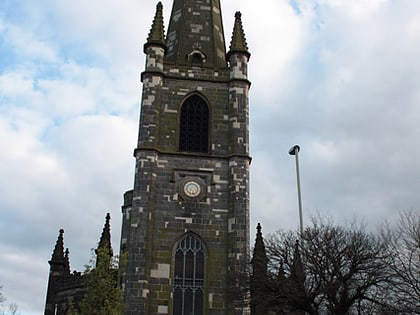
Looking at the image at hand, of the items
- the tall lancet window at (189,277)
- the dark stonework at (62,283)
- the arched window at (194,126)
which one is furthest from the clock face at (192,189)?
the dark stonework at (62,283)

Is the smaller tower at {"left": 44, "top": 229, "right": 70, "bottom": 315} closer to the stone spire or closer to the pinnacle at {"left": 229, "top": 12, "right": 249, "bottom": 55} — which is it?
the stone spire

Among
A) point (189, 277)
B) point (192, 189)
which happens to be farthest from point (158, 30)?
point (189, 277)

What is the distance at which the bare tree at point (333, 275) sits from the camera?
22.6 meters

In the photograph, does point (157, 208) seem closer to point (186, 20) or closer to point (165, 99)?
point (165, 99)

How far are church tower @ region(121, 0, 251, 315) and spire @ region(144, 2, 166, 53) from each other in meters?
0.06

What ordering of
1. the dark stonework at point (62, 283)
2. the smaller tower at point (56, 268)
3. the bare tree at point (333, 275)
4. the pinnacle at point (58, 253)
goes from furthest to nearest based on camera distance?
the pinnacle at point (58, 253)
the smaller tower at point (56, 268)
the dark stonework at point (62, 283)
the bare tree at point (333, 275)

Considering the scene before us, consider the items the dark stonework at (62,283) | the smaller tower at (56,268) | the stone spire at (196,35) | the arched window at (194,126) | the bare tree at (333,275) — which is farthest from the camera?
the smaller tower at (56,268)

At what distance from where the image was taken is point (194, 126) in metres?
32.4

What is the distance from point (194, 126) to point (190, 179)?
3396 millimetres

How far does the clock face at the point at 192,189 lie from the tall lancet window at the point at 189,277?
7.27 feet

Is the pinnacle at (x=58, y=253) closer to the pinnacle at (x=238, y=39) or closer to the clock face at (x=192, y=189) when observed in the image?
the clock face at (x=192, y=189)

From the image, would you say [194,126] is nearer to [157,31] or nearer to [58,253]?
[157,31]

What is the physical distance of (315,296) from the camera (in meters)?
22.9

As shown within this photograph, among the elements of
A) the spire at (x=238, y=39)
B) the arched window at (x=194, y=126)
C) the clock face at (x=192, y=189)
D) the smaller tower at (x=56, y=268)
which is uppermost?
the spire at (x=238, y=39)
